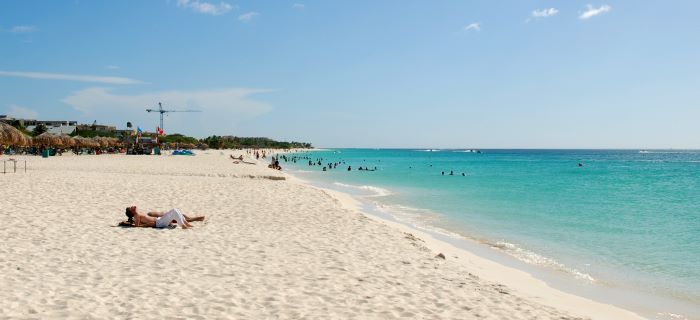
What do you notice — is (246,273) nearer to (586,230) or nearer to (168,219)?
(168,219)

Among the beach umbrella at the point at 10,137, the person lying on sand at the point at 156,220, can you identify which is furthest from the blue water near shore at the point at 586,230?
the beach umbrella at the point at 10,137

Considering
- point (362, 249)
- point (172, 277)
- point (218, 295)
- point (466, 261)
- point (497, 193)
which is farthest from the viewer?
point (497, 193)

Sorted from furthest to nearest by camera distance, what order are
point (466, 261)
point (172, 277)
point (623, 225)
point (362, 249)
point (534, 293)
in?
point (623, 225) < point (466, 261) < point (362, 249) < point (534, 293) < point (172, 277)

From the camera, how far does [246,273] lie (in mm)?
7543

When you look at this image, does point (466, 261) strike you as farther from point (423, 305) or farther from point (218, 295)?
point (218, 295)

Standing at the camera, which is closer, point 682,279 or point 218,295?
point 218,295

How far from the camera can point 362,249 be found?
9.98m

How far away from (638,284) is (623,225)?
1021 cm

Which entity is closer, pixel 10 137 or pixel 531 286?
pixel 531 286

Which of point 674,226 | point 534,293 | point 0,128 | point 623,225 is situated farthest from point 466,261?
point 0,128

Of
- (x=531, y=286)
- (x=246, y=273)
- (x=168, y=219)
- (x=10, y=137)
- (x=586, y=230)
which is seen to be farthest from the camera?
(x=10, y=137)

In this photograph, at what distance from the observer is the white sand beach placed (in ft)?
19.4

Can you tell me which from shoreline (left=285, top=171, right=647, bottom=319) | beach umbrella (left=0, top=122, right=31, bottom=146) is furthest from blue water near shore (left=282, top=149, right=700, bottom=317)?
beach umbrella (left=0, top=122, right=31, bottom=146)

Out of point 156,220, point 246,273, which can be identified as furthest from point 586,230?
point 156,220
